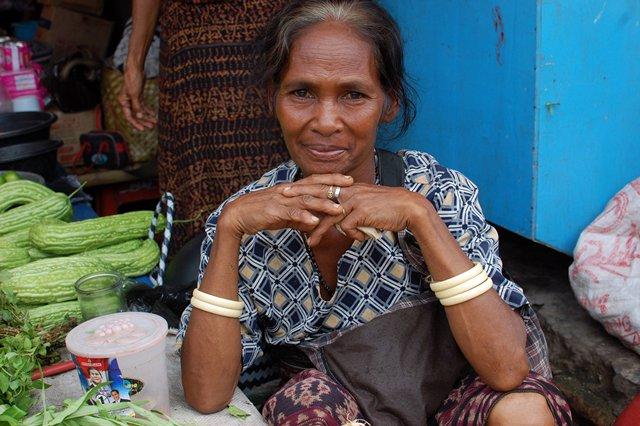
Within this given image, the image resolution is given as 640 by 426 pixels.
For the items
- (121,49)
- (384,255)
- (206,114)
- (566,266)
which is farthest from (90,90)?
(384,255)

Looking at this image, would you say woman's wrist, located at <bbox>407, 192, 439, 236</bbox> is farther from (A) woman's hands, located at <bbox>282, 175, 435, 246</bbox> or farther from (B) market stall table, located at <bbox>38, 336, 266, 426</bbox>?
(B) market stall table, located at <bbox>38, 336, 266, 426</bbox>

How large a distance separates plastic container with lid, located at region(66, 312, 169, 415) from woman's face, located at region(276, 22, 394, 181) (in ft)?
1.91

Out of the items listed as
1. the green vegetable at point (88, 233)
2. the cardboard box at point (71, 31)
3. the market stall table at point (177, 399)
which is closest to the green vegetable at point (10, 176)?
the green vegetable at point (88, 233)

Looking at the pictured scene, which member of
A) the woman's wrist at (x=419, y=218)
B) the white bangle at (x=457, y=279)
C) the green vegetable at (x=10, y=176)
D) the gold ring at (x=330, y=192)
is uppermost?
the gold ring at (x=330, y=192)

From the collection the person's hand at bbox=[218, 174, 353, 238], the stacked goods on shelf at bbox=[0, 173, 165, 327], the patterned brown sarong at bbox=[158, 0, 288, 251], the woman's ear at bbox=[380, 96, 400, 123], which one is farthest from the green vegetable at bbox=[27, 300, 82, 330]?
the woman's ear at bbox=[380, 96, 400, 123]

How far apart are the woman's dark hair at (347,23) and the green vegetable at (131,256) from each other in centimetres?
101

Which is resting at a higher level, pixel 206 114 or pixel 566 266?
pixel 206 114

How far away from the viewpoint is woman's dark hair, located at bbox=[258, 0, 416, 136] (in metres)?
1.96

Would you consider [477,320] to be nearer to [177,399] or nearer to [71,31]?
[177,399]

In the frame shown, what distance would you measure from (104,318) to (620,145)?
209cm

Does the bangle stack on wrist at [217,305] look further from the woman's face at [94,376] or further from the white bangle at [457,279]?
the white bangle at [457,279]

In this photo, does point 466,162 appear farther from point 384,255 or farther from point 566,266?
point 384,255

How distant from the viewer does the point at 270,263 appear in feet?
6.82

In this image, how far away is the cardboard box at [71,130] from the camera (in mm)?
5397
